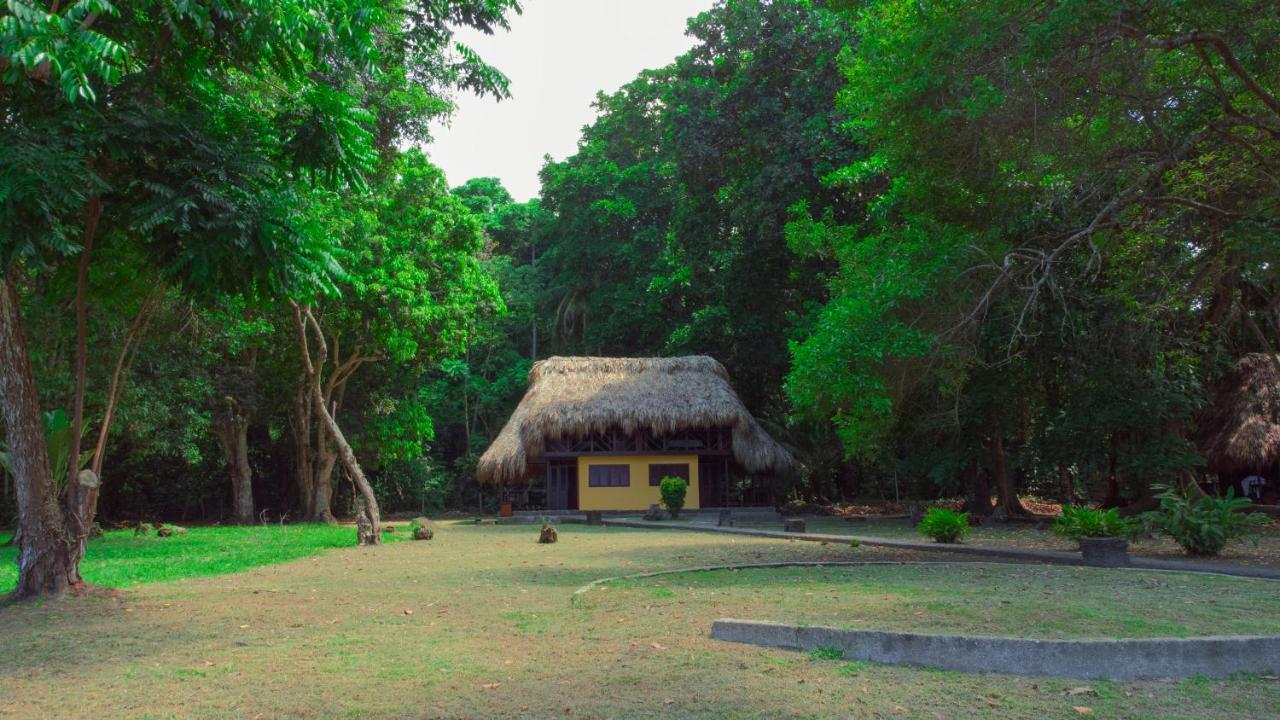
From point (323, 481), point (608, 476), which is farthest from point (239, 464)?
point (608, 476)

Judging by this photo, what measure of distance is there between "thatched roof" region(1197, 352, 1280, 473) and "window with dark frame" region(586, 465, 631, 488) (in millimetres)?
15541

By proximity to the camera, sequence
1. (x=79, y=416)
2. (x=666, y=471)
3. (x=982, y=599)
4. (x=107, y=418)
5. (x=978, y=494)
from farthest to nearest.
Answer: (x=666, y=471)
(x=978, y=494)
(x=107, y=418)
(x=79, y=416)
(x=982, y=599)

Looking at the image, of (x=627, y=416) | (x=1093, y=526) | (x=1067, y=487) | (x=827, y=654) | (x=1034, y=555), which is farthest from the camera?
(x=1067, y=487)

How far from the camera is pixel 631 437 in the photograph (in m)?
28.6

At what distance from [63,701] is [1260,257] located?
12604 mm

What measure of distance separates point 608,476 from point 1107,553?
745 inches

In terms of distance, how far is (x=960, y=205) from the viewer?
13.6 m

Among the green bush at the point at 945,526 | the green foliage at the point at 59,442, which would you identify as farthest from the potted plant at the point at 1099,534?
the green foliage at the point at 59,442

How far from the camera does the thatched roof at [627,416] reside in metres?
27.0

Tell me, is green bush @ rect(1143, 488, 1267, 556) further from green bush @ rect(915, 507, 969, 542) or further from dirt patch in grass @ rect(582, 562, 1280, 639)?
green bush @ rect(915, 507, 969, 542)

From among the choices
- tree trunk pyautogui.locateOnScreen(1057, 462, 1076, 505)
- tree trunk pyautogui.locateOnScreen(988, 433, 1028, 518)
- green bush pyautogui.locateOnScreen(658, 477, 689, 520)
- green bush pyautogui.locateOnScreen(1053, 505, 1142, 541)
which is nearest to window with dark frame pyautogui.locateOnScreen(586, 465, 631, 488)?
green bush pyautogui.locateOnScreen(658, 477, 689, 520)

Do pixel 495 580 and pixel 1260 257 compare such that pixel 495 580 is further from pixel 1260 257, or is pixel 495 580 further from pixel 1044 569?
pixel 1260 257

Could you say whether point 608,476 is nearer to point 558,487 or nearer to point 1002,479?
point 558,487

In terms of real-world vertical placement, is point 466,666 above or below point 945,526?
below
